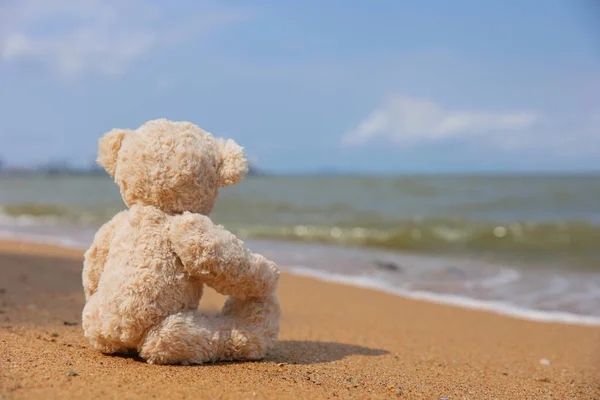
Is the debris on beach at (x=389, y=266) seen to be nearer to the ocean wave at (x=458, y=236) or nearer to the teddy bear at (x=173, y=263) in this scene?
the ocean wave at (x=458, y=236)

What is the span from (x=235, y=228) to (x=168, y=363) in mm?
13645

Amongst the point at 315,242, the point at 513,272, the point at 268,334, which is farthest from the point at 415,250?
the point at 268,334

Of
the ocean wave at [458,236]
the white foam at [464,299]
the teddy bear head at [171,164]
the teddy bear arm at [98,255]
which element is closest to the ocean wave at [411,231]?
the ocean wave at [458,236]

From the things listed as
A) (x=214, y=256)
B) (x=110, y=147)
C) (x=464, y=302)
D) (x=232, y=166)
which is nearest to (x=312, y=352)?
(x=214, y=256)

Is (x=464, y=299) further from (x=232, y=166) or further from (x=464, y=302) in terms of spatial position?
(x=232, y=166)

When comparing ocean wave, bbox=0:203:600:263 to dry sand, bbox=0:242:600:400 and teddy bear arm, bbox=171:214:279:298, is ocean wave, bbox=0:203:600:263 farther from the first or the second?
teddy bear arm, bbox=171:214:279:298

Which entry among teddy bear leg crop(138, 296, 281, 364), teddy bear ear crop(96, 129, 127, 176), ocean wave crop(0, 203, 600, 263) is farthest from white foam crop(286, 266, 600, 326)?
ocean wave crop(0, 203, 600, 263)

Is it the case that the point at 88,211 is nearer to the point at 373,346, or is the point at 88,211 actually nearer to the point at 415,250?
the point at 415,250

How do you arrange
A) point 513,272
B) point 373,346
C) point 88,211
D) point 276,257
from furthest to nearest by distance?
point 88,211
point 276,257
point 513,272
point 373,346

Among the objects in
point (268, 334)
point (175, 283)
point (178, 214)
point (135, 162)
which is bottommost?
point (268, 334)

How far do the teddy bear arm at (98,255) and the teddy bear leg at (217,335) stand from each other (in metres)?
0.58

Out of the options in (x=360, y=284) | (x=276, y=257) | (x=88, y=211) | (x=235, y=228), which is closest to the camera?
(x=360, y=284)

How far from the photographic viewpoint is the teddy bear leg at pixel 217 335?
3.06m

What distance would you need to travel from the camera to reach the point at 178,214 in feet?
10.5
